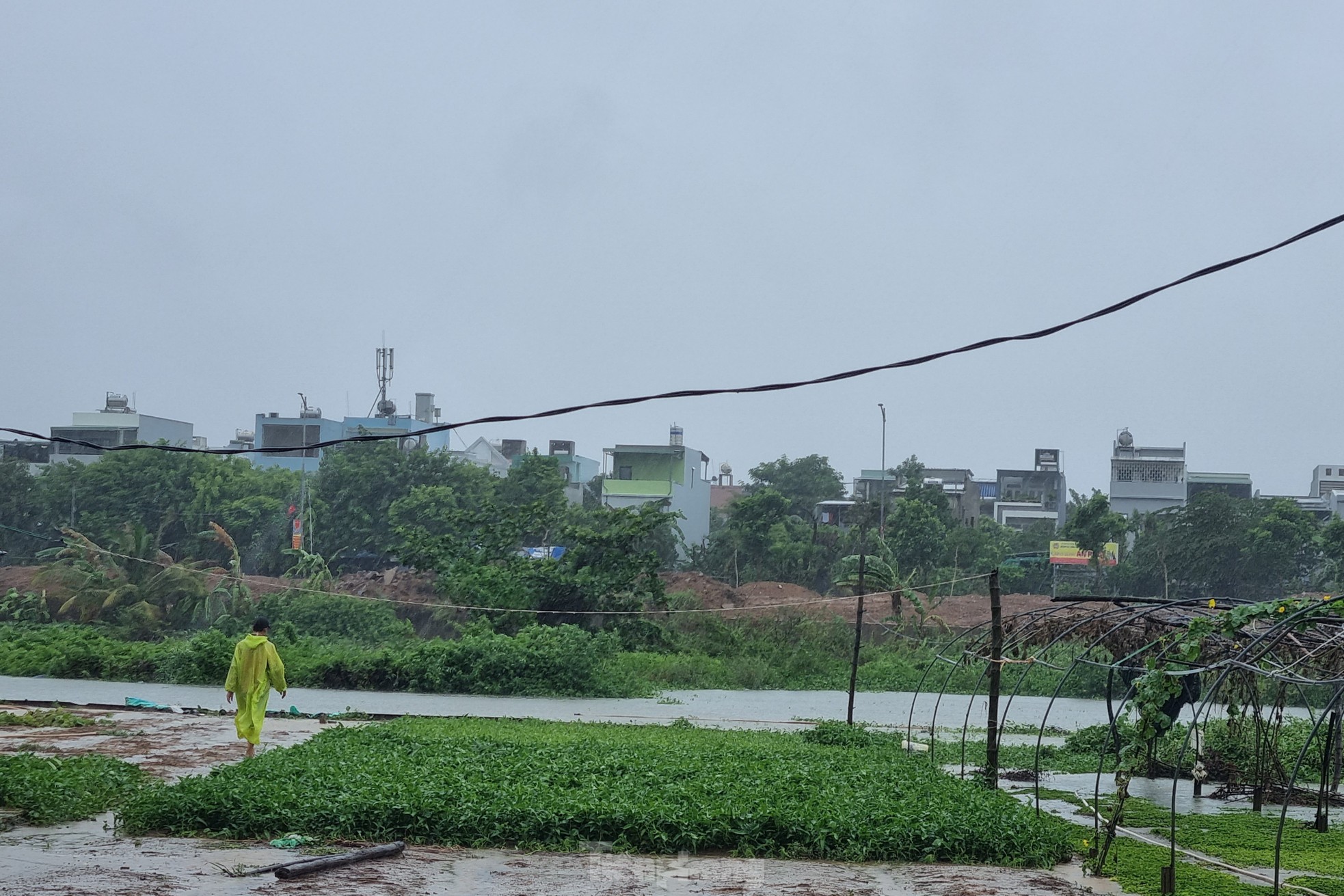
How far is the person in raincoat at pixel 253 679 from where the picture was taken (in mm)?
12648

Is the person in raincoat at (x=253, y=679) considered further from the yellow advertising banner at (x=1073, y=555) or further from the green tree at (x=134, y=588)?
the yellow advertising banner at (x=1073, y=555)

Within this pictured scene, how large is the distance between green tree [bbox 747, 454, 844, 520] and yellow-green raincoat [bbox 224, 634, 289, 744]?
1704 inches

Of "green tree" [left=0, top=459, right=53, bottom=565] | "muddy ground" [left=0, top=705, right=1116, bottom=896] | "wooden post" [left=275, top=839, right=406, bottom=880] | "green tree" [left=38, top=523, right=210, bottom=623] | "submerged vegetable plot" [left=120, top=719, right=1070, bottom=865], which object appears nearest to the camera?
"muddy ground" [left=0, top=705, right=1116, bottom=896]

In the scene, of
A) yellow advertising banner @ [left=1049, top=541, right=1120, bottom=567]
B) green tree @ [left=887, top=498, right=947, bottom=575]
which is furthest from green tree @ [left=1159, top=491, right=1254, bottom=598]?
green tree @ [left=887, top=498, right=947, bottom=575]

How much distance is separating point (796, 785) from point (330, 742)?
5405 mm

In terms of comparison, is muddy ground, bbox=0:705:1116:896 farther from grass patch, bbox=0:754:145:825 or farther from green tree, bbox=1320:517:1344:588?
green tree, bbox=1320:517:1344:588

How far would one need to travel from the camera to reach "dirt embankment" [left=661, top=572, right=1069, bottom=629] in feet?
113

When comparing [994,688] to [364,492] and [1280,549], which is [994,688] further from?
[364,492]

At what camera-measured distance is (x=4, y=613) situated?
34062mm

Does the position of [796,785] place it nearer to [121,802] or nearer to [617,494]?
[121,802]

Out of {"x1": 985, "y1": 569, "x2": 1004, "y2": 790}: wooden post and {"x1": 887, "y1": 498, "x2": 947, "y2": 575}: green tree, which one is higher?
{"x1": 887, "y1": 498, "x2": 947, "y2": 575}: green tree

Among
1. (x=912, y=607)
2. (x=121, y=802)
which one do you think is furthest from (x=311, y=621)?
(x=121, y=802)

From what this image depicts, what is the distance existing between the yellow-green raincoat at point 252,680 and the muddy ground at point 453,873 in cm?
335

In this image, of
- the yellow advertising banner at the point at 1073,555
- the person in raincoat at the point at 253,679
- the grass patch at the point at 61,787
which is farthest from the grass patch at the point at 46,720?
the yellow advertising banner at the point at 1073,555
